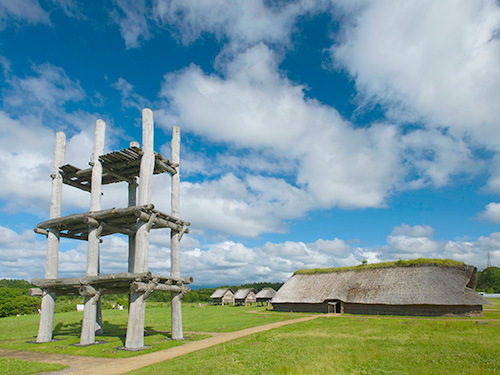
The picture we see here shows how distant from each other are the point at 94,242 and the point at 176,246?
16.7 feet

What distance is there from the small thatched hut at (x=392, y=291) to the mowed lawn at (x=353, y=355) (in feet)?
46.2

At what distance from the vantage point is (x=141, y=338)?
685 inches

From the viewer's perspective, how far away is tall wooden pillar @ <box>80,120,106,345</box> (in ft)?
61.0

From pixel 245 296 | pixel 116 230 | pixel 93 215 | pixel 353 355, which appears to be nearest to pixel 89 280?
pixel 93 215

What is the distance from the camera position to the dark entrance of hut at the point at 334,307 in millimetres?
41188

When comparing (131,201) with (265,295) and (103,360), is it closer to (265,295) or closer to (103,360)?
(103,360)

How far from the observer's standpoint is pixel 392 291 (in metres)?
36.8

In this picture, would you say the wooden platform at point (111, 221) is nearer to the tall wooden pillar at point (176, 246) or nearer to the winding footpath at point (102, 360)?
the tall wooden pillar at point (176, 246)

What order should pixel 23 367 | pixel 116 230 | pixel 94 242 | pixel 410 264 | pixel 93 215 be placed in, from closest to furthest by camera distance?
pixel 23 367, pixel 93 215, pixel 94 242, pixel 116 230, pixel 410 264

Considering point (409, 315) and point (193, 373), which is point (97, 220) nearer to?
point (193, 373)

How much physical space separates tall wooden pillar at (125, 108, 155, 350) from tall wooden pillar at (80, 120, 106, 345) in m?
2.97

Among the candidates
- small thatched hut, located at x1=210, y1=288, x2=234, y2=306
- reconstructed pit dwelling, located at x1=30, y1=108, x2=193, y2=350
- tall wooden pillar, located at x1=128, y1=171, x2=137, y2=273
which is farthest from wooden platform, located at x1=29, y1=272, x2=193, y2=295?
small thatched hut, located at x1=210, y1=288, x2=234, y2=306

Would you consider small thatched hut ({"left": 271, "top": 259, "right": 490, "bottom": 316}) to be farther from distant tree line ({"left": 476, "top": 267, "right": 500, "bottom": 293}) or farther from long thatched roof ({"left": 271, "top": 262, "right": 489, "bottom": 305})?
distant tree line ({"left": 476, "top": 267, "right": 500, "bottom": 293})

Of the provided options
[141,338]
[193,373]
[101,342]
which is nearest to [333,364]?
[193,373]
